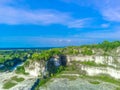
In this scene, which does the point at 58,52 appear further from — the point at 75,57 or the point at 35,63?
the point at 35,63

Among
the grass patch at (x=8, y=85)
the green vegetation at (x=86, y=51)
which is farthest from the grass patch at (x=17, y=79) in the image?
the green vegetation at (x=86, y=51)

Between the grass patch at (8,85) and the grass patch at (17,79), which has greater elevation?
the grass patch at (17,79)

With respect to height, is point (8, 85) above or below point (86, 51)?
below

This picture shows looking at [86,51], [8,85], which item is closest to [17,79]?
[8,85]

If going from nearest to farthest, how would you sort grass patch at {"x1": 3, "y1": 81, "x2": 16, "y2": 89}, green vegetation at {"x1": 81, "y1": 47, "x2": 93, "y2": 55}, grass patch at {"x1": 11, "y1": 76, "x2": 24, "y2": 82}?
1. grass patch at {"x1": 3, "y1": 81, "x2": 16, "y2": 89}
2. grass patch at {"x1": 11, "y1": 76, "x2": 24, "y2": 82}
3. green vegetation at {"x1": 81, "y1": 47, "x2": 93, "y2": 55}

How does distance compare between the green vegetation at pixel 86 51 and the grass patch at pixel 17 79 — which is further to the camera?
the green vegetation at pixel 86 51

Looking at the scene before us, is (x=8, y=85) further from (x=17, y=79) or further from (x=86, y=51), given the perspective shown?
(x=86, y=51)

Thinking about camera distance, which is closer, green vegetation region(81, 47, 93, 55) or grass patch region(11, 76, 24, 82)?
grass patch region(11, 76, 24, 82)

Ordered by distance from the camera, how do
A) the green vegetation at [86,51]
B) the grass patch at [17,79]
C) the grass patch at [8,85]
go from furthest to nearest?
1. the green vegetation at [86,51]
2. the grass patch at [17,79]
3. the grass patch at [8,85]

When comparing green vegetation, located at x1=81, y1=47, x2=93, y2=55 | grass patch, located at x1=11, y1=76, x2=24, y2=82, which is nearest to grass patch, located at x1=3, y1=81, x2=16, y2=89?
grass patch, located at x1=11, y1=76, x2=24, y2=82

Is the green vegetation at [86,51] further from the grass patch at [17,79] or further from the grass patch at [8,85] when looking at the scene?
the grass patch at [8,85]

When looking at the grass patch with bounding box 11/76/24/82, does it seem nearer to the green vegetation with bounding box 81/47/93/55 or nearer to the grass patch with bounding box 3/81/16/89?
the grass patch with bounding box 3/81/16/89
